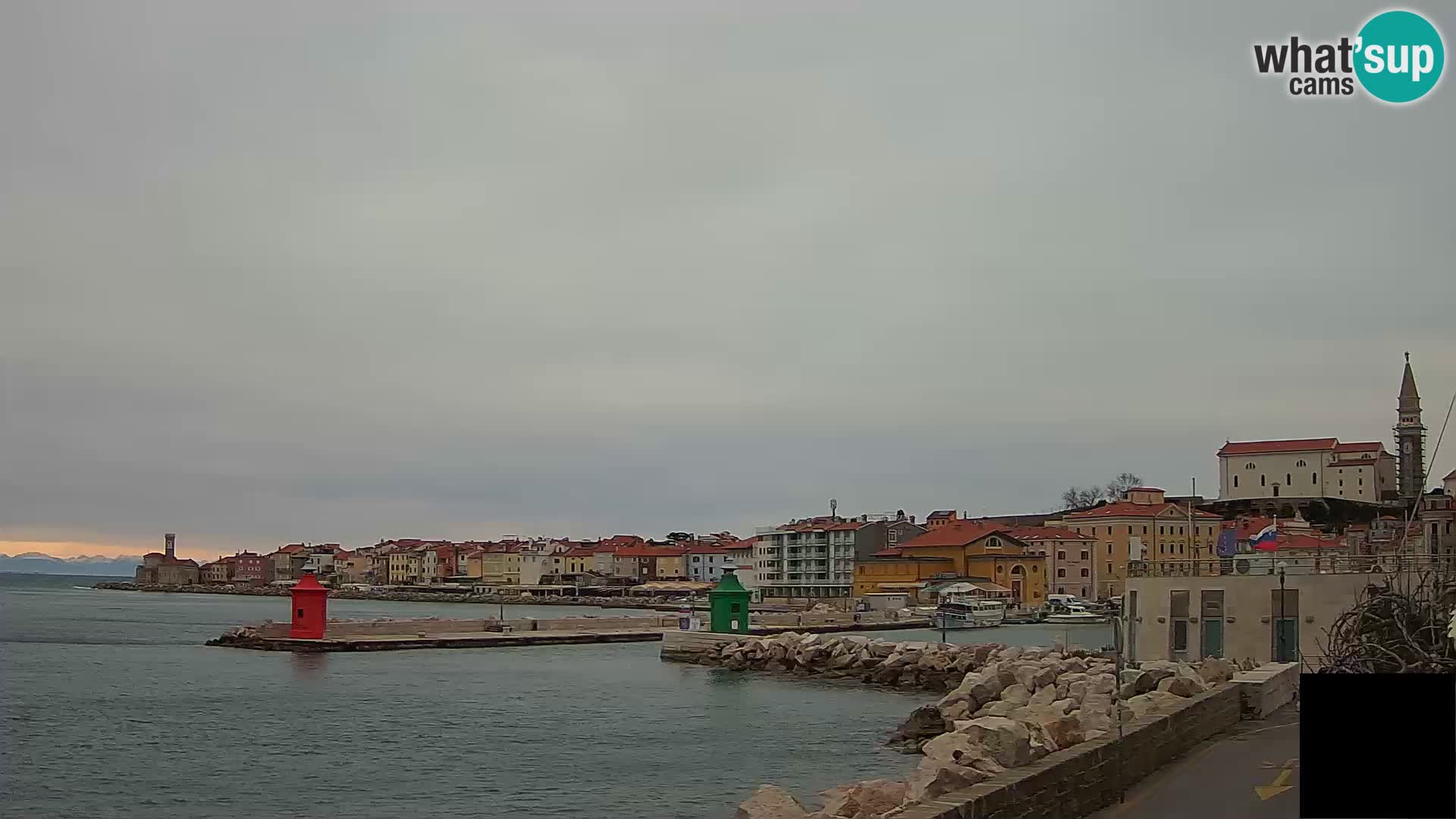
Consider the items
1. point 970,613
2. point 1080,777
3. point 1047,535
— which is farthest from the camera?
point 1047,535

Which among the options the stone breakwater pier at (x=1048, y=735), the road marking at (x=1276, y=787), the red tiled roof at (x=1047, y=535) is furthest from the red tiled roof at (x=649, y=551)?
the road marking at (x=1276, y=787)

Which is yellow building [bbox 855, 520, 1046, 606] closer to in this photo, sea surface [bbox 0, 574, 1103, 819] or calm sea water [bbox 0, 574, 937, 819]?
sea surface [bbox 0, 574, 1103, 819]

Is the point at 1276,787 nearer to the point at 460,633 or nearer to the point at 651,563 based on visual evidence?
the point at 460,633

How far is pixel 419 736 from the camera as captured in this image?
1102 inches

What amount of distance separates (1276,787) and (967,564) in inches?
3628

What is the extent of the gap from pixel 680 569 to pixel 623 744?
121556 millimetres

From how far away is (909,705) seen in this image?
1385 inches

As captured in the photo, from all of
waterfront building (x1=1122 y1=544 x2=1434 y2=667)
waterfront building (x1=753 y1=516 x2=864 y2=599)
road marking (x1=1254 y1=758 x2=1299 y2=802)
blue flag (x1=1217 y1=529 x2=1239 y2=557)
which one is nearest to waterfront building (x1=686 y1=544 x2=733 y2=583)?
waterfront building (x1=753 y1=516 x2=864 y2=599)

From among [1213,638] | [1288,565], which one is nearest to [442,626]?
[1213,638]

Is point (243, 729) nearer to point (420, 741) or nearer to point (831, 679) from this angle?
point (420, 741)

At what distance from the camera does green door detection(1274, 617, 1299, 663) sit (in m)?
26.5

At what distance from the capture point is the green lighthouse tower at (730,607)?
5275 cm

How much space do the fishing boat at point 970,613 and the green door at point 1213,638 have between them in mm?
45335

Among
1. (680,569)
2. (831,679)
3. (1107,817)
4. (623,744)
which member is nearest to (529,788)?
(623,744)
